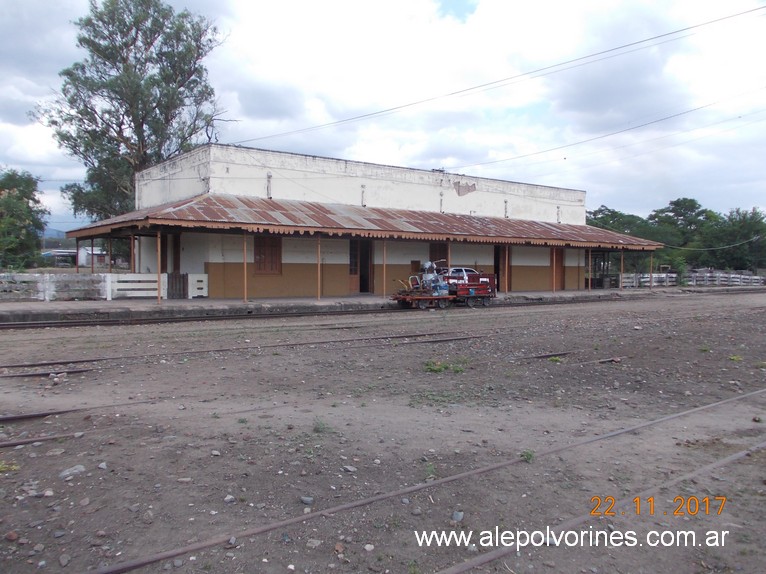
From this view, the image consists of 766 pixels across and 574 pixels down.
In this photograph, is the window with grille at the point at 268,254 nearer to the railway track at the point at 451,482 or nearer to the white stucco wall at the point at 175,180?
the white stucco wall at the point at 175,180

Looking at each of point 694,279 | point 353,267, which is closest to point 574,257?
point 694,279

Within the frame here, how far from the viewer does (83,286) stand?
70.7 feet

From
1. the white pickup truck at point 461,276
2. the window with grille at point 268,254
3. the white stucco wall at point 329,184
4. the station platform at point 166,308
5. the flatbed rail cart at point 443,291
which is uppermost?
the white stucco wall at point 329,184

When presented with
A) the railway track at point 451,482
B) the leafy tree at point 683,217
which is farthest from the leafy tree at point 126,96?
the leafy tree at point 683,217

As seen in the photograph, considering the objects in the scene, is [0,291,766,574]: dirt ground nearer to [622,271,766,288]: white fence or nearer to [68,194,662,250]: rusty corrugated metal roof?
[68,194,662,250]: rusty corrugated metal roof

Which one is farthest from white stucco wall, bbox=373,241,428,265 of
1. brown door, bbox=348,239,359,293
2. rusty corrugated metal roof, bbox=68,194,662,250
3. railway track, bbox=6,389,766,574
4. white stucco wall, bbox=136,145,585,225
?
railway track, bbox=6,389,766,574

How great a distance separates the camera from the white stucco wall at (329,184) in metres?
25.2

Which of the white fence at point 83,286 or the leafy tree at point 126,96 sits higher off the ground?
the leafy tree at point 126,96

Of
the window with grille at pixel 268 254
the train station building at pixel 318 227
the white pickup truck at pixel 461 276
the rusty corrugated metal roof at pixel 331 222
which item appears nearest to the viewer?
the rusty corrugated metal roof at pixel 331 222

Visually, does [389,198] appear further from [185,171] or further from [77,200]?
[77,200]

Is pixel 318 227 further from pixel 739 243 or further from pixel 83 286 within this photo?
pixel 739 243

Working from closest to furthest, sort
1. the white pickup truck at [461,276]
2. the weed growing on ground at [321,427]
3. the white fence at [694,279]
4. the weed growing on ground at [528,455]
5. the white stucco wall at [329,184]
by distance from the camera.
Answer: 1. the weed growing on ground at [528,455]
2. the weed growing on ground at [321,427]
3. the white pickup truck at [461,276]
4. the white stucco wall at [329,184]
5. the white fence at [694,279]

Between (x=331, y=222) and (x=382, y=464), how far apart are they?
19.1m

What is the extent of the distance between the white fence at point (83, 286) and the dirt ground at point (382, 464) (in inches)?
442
